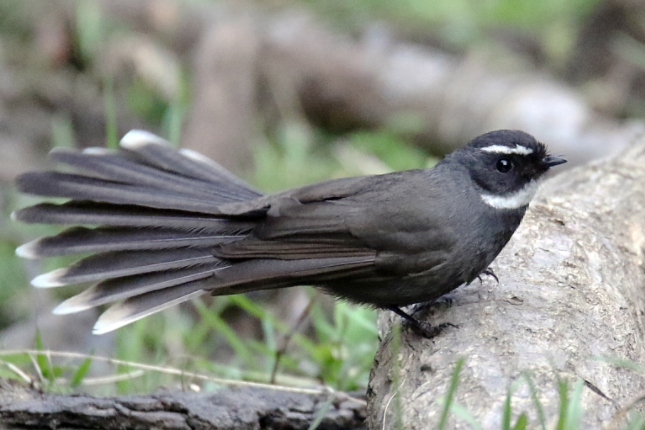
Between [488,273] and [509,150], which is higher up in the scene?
[509,150]

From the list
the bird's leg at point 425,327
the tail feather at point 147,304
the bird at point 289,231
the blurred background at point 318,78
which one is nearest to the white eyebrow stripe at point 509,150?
the bird at point 289,231

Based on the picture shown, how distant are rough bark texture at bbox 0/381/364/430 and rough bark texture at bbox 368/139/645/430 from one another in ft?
1.35

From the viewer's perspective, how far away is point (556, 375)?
2.63m

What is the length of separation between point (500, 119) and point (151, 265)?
16.2 feet

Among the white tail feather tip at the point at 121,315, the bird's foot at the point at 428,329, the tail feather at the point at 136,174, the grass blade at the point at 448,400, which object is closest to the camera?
the grass blade at the point at 448,400

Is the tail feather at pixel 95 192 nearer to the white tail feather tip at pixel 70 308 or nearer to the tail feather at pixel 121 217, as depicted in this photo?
the tail feather at pixel 121 217

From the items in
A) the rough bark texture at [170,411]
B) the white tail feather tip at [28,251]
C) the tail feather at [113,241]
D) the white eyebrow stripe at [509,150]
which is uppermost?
the white eyebrow stripe at [509,150]

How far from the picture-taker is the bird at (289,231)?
346 centimetres

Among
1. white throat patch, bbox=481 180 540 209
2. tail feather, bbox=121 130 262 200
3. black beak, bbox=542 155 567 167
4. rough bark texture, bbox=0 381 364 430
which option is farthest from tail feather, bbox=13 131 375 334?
black beak, bbox=542 155 567 167

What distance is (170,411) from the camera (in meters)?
3.11

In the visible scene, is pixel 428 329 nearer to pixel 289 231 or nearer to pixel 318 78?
pixel 289 231

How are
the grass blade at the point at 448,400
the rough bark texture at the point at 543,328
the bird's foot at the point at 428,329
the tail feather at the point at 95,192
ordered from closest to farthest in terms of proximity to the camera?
the grass blade at the point at 448,400 < the rough bark texture at the point at 543,328 < the bird's foot at the point at 428,329 < the tail feather at the point at 95,192

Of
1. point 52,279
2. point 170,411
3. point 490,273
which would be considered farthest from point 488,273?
point 52,279

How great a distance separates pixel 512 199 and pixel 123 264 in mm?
1815
